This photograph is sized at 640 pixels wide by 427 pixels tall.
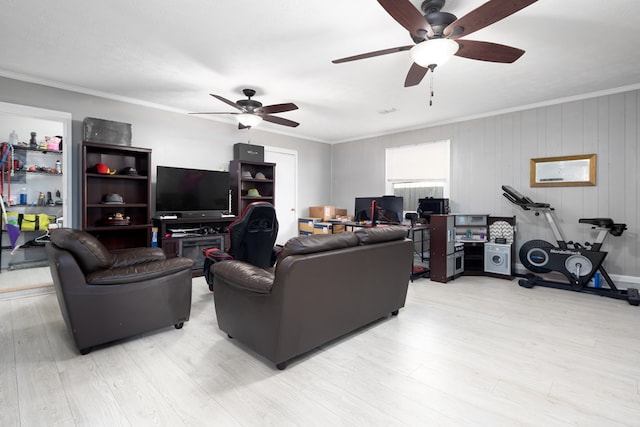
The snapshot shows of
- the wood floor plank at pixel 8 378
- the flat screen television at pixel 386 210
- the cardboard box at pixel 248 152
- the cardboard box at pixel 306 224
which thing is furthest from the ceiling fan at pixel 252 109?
the wood floor plank at pixel 8 378

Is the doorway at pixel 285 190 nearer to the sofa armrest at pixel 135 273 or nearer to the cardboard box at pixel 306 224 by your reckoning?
the cardboard box at pixel 306 224

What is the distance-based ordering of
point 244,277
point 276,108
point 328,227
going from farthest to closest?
point 328,227
point 276,108
point 244,277

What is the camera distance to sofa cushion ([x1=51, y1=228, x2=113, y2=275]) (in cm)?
228

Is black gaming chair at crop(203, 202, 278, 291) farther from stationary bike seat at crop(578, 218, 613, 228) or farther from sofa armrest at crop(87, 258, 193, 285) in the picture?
stationary bike seat at crop(578, 218, 613, 228)

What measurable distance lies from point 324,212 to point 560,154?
13.5 feet

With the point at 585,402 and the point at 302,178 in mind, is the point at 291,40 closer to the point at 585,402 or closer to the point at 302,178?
the point at 585,402

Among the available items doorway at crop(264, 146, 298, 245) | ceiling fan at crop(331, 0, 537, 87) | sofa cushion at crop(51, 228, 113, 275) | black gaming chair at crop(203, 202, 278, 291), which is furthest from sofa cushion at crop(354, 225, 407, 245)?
doorway at crop(264, 146, 298, 245)

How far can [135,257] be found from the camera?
9.78ft

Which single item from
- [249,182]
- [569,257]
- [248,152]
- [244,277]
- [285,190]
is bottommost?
[569,257]

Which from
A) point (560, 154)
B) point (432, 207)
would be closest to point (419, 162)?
point (432, 207)

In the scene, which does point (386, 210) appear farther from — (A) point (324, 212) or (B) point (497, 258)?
(B) point (497, 258)

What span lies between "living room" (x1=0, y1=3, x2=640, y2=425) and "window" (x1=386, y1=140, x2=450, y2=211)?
17.9 inches

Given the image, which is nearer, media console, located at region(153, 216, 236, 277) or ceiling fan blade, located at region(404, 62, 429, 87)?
ceiling fan blade, located at region(404, 62, 429, 87)

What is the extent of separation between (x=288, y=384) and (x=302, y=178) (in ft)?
17.4
